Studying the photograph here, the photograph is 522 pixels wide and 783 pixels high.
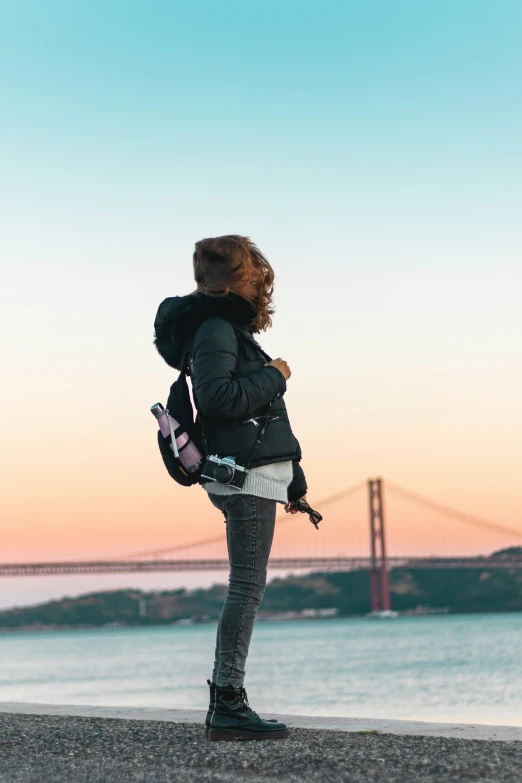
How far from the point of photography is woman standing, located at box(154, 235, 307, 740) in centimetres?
289

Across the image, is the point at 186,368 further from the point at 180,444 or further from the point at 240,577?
the point at 240,577

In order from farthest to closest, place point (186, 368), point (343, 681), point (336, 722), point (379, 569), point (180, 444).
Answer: point (379, 569)
point (343, 681)
point (336, 722)
point (186, 368)
point (180, 444)

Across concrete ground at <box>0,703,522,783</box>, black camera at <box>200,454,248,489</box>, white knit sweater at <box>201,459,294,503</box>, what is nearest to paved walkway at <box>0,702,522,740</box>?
concrete ground at <box>0,703,522,783</box>

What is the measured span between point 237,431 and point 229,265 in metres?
0.49

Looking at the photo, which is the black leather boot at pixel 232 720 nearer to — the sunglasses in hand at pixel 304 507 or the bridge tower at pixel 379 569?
the sunglasses in hand at pixel 304 507

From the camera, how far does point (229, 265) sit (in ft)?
9.90

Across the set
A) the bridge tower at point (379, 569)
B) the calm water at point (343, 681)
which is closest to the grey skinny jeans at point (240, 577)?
the calm water at point (343, 681)

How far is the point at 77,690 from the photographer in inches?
928

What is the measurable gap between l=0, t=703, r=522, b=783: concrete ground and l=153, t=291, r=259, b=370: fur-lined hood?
113cm

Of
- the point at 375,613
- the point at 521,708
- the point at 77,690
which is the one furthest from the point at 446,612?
the point at 521,708

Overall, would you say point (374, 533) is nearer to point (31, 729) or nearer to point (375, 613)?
point (375, 613)

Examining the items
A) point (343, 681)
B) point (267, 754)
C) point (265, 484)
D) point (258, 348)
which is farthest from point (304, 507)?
point (343, 681)

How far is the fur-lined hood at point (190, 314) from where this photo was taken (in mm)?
2975

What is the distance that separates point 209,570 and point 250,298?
37.2 m
